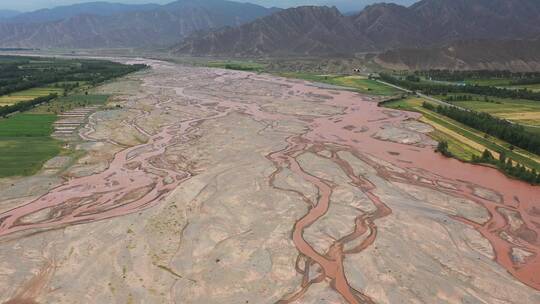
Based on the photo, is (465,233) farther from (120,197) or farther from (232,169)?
(120,197)

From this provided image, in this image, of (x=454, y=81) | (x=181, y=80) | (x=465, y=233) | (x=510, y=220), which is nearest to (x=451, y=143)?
(x=510, y=220)

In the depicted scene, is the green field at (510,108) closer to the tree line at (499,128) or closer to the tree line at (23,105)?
the tree line at (499,128)

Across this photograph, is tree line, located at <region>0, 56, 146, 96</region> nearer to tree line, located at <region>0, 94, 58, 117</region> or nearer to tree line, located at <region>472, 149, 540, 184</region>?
tree line, located at <region>0, 94, 58, 117</region>

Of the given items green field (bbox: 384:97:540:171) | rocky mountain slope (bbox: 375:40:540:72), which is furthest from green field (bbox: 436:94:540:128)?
rocky mountain slope (bbox: 375:40:540:72)

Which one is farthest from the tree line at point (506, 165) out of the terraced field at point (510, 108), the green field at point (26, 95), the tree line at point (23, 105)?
the green field at point (26, 95)

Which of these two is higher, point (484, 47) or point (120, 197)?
point (484, 47)

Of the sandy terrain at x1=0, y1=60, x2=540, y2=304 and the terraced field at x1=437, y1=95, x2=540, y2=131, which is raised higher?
the terraced field at x1=437, y1=95, x2=540, y2=131

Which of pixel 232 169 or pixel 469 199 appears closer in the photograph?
pixel 469 199
